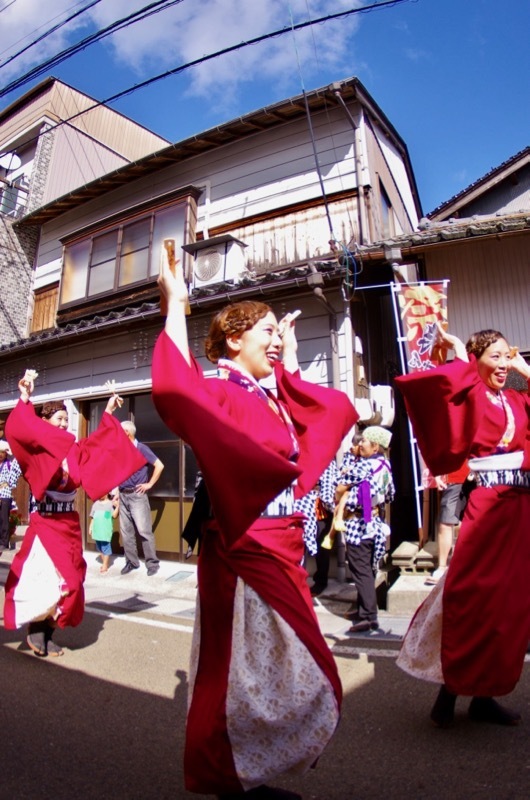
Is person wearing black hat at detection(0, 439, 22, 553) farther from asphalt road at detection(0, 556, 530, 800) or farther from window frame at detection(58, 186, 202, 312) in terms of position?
asphalt road at detection(0, 556, 530, 800)

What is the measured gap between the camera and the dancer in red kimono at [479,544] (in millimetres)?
2746

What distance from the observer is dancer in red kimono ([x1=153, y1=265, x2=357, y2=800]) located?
1834mm

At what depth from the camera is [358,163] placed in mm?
8938

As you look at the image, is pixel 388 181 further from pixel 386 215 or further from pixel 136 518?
pixel 136 518

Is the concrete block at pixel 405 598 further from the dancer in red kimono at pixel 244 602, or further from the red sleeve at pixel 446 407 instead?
the dancer in red kimono at pixel 244 602

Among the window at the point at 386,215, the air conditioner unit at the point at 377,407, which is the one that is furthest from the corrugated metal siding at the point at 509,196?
the air conditioner unit at the point at 377,407

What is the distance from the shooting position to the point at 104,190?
40.3 feet

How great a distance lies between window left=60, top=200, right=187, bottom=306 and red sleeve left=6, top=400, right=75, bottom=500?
6.98 metres

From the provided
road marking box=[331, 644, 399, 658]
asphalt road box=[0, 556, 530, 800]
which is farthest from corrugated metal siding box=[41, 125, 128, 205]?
road marking box=[331, 644, 399, 658]

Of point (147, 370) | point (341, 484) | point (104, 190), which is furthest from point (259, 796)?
point (104, 190)

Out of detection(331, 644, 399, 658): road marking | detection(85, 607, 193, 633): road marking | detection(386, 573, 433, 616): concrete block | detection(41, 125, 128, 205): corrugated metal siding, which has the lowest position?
detection(331, 644, 399, 658): road marking

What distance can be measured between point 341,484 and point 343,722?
9.01ft

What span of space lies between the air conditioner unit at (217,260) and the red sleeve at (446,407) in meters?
6.80

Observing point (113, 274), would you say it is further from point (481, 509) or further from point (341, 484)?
point (481, 509)
